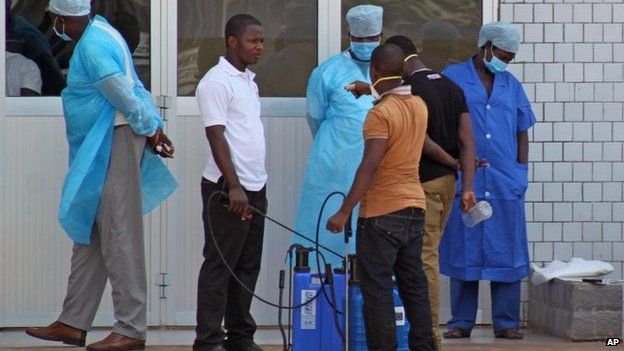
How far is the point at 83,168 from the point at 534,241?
3262mm

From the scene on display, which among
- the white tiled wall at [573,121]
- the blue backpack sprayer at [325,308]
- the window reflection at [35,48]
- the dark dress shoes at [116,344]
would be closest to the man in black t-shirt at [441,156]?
the blue backpack sprayer at [325,308]

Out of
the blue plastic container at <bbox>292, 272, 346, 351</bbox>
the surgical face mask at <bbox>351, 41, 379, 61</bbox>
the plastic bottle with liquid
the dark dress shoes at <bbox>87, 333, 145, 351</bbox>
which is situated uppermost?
the surgical face mask at <bbox>351, 41, 379, 61</bbox>

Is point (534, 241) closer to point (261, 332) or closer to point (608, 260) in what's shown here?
point (608, 260)

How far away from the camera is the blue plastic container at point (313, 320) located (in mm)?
7488

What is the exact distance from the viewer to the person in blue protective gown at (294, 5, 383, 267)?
8555mm

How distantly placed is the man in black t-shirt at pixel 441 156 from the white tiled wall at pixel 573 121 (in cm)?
140

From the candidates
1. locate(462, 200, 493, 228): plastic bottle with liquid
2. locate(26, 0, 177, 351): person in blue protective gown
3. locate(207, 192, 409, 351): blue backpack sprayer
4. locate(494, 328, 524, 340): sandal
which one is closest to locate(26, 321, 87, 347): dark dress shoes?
locate(26, 0, 177, 351): person in blue protective gown

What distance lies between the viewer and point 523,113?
→ 8984mm

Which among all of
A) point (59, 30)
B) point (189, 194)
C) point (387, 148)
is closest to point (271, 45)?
point (189, 194)

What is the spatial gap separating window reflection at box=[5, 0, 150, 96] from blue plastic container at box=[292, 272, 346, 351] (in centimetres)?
246

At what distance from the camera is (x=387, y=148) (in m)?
7.05

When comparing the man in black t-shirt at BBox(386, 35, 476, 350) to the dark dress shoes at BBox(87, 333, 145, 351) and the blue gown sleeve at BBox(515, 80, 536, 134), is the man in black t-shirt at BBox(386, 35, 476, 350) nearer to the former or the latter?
the blue gown sleeve at BBox(515, 80, 536, 134)

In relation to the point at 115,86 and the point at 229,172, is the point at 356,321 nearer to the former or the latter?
the point at 229,172

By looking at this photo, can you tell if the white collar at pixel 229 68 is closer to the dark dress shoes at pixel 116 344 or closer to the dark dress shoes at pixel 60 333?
the dark dress shoes at pixel 116 344
